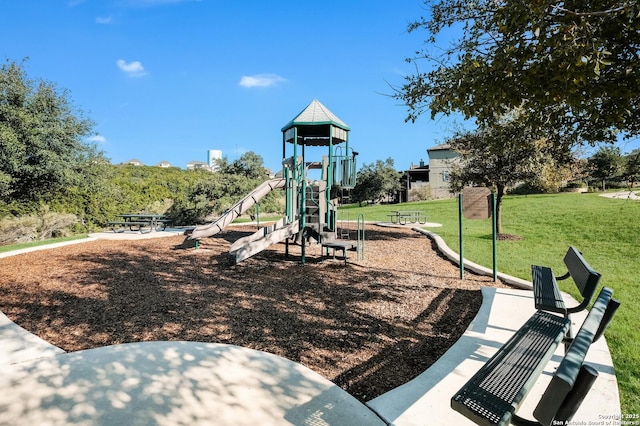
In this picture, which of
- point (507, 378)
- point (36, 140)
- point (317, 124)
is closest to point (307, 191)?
point (317, 124)

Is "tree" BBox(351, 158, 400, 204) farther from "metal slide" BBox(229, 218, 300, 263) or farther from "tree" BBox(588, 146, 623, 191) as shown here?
"metal slide" BBox(229, 218, 300, 263)

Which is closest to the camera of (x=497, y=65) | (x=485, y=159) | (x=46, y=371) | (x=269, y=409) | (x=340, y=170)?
(x=269, y=409)

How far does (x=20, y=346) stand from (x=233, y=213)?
5.68m

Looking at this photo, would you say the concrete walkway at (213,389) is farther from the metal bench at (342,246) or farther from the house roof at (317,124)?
the house roof at (317,124)

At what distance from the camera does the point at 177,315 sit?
5.23 m

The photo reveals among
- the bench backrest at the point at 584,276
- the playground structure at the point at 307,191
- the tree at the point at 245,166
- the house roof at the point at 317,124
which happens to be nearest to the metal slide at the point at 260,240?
the playground structure at the point at 307,191

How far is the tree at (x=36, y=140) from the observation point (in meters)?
14.5

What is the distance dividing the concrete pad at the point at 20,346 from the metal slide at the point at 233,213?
14.7ft

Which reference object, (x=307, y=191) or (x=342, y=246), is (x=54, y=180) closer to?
(x=307, y=191)

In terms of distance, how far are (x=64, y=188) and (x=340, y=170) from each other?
15224 mm

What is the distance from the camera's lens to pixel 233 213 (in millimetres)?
9453

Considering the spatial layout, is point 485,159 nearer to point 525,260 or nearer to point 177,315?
point 525,260

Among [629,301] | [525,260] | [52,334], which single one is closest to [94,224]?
[52,334]

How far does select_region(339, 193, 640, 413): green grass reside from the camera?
368cm
